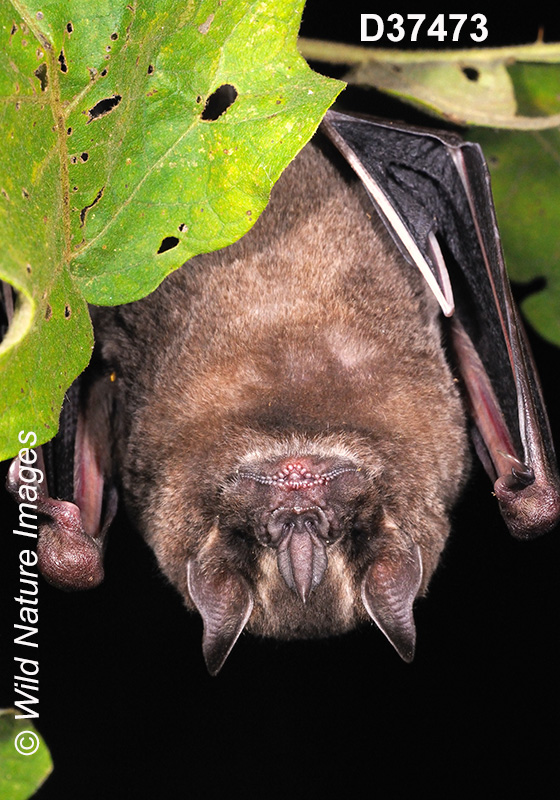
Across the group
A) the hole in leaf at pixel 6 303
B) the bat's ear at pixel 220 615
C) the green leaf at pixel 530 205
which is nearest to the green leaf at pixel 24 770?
the bat's ear at pixel 220 615

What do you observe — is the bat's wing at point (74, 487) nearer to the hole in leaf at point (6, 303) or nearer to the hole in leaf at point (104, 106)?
the hole in leaf at point (6, 303)

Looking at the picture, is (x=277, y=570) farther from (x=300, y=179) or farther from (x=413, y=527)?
(x=300, y=179)

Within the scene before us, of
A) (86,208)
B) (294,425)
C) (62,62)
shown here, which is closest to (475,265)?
(294,425)

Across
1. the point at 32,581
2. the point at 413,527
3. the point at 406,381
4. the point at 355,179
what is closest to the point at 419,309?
the point at 406,381

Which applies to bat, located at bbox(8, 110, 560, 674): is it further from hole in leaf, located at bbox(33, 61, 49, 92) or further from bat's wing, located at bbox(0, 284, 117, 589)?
hole in leaf, located at bbox(33, 61, 49, 92)

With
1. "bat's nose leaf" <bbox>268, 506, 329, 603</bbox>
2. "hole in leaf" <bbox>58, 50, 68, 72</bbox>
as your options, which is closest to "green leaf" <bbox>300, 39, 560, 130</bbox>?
"hole in leaf" <bbox>58, 50, 68, 72</bbox>
